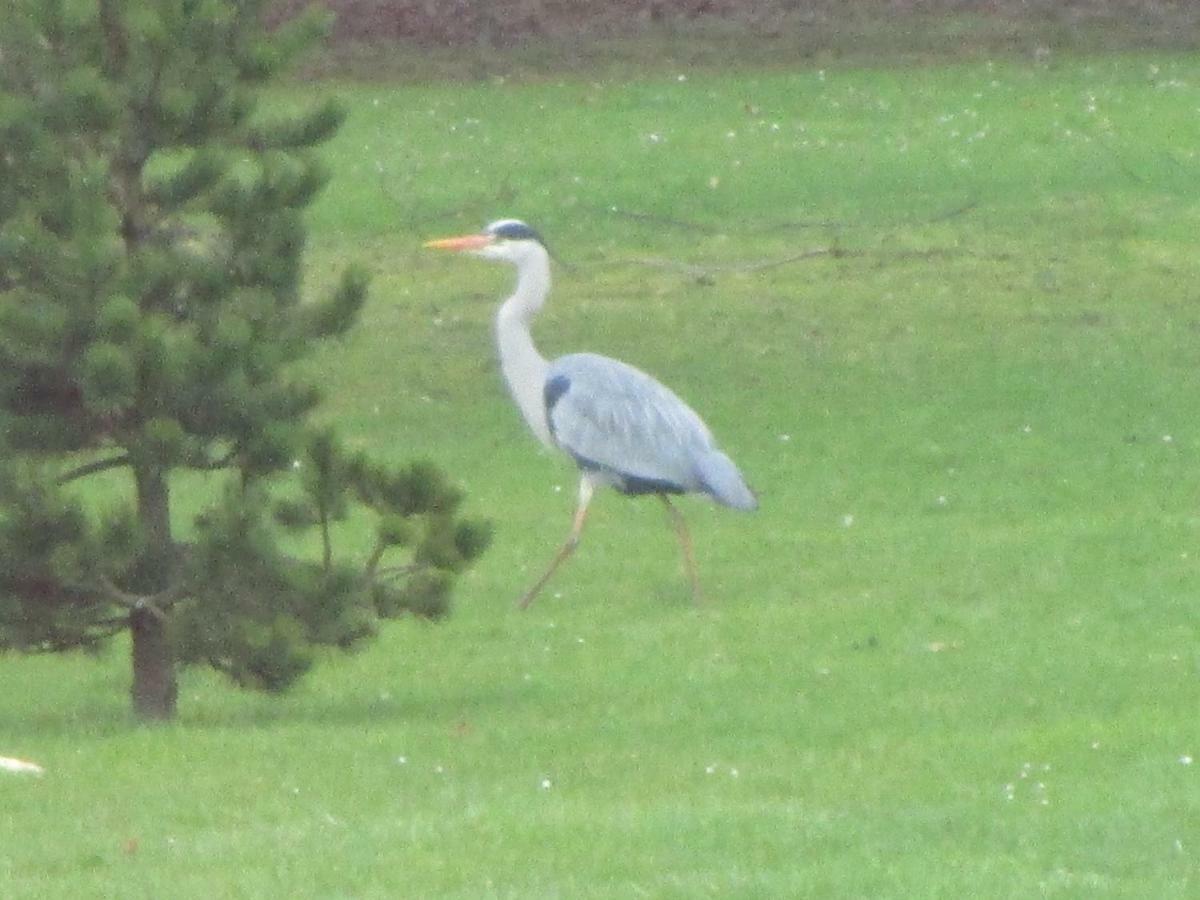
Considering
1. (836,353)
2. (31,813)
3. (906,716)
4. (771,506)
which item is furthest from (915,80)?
(31,813)

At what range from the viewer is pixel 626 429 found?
1284cm

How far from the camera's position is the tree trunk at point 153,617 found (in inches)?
391

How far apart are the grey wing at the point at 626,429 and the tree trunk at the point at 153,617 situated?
3.20 metres

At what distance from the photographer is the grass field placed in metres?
7.61

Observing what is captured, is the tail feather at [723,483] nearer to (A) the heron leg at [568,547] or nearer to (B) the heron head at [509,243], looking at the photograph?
(A) the heron leg at [568,547]

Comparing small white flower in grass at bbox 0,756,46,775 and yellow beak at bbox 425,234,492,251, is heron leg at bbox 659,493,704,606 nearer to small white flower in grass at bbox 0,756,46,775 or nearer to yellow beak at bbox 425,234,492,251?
yellow beak at bbox 425,234,492,251

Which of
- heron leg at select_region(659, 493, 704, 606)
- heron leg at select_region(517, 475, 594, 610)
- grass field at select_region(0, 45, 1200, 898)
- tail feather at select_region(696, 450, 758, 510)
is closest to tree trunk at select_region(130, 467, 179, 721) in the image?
grass field at select_region(0, 45, 1200, 898)

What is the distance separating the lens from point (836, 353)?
60.7 feet

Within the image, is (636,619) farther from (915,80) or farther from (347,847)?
(915,80)

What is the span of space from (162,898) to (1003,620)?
5356 mm

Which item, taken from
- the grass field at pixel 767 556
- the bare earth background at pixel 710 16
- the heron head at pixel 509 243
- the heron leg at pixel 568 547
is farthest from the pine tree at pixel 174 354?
the bare earth background at pixel 710 16

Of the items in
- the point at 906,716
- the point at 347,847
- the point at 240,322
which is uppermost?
the point at 240,322

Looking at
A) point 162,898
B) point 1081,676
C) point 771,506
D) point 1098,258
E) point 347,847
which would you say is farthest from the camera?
point 1098,258

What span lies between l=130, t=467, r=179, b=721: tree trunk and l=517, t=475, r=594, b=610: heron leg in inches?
100
